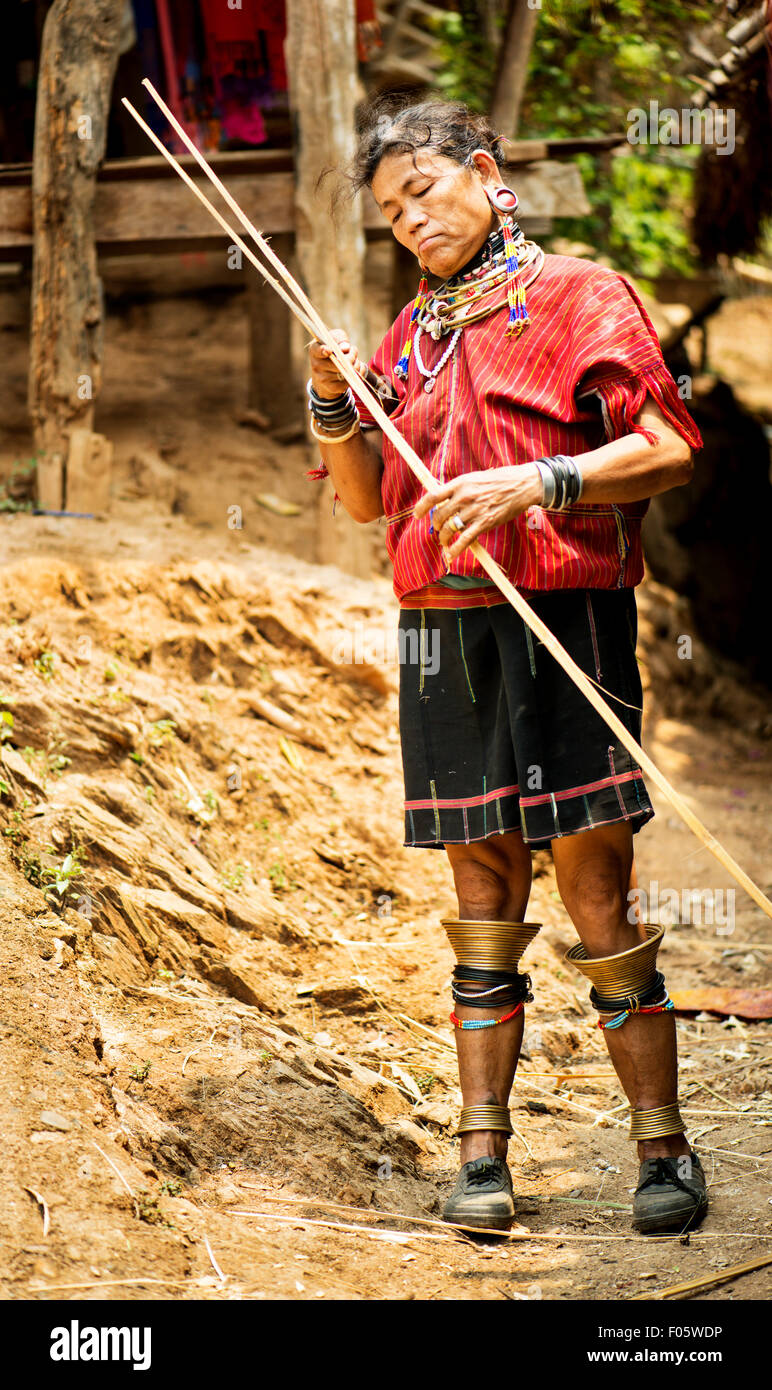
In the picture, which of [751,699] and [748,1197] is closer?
[748,1197]

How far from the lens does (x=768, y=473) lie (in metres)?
9.09

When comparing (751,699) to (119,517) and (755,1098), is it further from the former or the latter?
(755,1098)

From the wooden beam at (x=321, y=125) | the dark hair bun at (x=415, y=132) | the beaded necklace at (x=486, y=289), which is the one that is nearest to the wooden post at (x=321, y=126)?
the wooden beam at (x=321, y=125)

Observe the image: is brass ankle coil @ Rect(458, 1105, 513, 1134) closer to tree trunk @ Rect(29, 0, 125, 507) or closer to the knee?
the knee

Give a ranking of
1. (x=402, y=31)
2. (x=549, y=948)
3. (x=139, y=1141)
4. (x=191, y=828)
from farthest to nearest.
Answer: (x=402, y=31) < (x=549, y=948) < (x=191, y=828) < (x=139, y=1141)

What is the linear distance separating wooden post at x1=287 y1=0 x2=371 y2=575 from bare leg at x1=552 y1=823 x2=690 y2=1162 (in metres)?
3.38

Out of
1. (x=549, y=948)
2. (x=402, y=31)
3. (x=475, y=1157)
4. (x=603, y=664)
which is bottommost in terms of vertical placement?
(x=549, y=948)

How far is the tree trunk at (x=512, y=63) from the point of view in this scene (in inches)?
255

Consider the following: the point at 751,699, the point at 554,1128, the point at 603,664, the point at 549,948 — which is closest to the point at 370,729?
the point at 549,948

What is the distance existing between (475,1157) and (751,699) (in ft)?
19.0

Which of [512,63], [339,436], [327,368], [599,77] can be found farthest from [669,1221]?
[599,77]

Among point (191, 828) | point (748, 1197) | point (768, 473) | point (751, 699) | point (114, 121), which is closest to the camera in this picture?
point (748, 1197)

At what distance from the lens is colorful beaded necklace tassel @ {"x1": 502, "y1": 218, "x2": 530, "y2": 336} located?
2193 mm

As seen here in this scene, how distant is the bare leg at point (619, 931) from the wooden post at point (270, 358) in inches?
160
